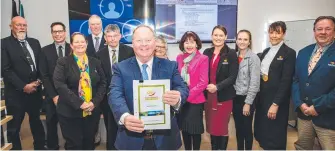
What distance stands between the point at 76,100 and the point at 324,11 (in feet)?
15.5

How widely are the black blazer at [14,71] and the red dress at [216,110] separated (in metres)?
Answer: 2.07

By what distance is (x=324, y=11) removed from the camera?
4.89m

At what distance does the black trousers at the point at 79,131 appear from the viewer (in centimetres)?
254

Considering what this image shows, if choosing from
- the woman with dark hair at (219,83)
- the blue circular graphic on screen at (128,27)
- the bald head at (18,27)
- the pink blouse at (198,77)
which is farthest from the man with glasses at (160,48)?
the blue circular graphic on screen at (128,27)

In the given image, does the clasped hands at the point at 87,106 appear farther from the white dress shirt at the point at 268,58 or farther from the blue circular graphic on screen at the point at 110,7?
the blue circular graphic on screen at the point at 110,7

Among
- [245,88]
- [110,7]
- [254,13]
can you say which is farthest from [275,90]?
[110,7]

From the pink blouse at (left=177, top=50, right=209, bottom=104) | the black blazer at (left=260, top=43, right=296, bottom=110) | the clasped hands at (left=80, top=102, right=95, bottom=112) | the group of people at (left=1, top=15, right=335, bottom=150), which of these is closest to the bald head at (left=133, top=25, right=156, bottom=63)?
the group of people at (left=1, top=15, right=335, bottom=150)

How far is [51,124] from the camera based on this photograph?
10.6 feet

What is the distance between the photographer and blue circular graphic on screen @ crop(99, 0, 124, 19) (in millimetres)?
4391

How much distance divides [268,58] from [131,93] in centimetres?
164

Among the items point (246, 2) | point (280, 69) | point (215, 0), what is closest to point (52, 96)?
point (280, 69)

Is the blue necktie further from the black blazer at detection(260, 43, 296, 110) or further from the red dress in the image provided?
the black blazer at detection(260, 43, 296, 110)

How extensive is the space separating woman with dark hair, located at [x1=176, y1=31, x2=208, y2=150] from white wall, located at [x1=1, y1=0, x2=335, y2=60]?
200cm

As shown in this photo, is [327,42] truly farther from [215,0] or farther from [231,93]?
[215,0]
